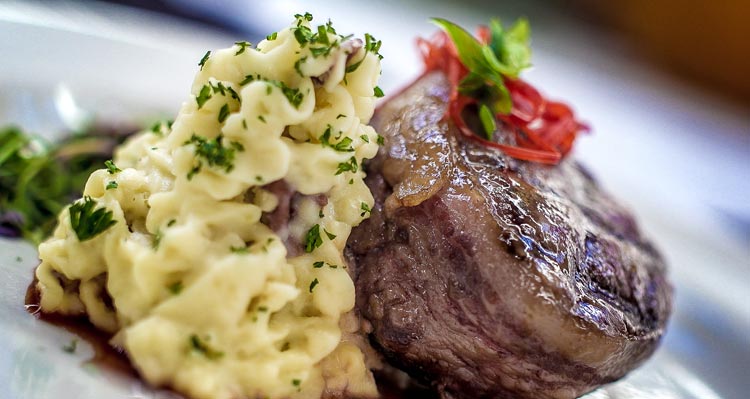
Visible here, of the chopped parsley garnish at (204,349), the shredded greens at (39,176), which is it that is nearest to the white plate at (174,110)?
the chopped parsley garnish at (204,349)

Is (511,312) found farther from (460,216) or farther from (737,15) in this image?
(737,15)

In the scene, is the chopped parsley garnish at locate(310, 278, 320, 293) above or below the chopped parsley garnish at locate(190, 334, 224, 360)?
below

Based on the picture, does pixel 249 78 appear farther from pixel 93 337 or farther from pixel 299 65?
pixel 93 337

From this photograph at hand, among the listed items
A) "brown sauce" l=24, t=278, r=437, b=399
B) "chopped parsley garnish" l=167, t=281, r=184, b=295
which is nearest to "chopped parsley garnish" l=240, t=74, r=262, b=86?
"chopped parsley garnish" l=167, t=281, r=184, b=295

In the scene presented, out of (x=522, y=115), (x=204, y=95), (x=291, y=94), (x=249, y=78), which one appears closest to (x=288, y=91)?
(x=291, y=94)

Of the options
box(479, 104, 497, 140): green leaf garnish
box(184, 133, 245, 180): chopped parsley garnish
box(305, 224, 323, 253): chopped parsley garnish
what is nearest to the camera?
box(184, 133, 245, 180): chopped parsley garnish

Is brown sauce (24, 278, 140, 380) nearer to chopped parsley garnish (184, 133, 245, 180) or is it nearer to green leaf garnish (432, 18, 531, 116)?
chopped parsley garnish (184, 133, 245, 180)

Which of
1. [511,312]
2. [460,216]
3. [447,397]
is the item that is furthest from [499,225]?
[447,397]

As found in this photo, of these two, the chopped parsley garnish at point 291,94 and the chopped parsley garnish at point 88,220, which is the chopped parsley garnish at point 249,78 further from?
the chopped parsley garnish at point 88,220
